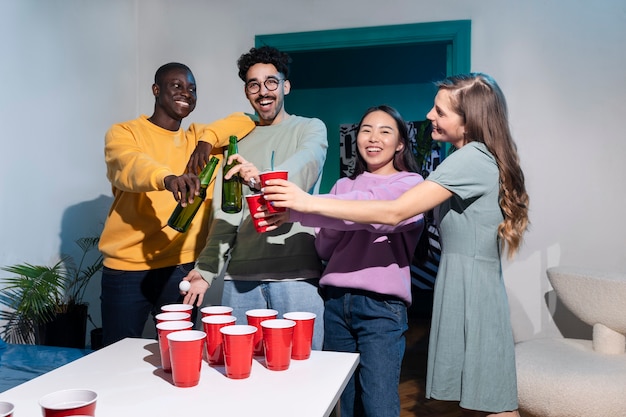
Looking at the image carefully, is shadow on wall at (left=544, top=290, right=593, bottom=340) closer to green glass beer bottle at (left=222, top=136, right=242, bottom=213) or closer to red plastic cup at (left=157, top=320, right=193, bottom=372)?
green glass beer bottle at (left=222, top=136, right=242, bottom=213)

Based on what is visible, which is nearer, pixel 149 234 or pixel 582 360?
pixel 149 234

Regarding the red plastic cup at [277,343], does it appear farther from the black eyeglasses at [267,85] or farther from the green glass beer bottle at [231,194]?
the black eyeglasses at [267,85]

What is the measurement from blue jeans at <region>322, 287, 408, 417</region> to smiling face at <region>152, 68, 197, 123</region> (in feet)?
3.14

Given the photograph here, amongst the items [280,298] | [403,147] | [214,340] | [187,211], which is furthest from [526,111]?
[214,340]

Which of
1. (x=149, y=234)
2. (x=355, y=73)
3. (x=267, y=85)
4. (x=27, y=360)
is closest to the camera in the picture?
(x=267, y=85)

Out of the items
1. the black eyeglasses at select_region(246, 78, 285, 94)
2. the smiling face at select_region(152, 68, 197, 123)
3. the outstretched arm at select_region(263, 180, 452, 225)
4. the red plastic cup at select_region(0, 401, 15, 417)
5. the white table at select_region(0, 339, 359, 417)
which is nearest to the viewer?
the red plastic cup at select_region(0, 401, 15, 417)

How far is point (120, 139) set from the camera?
199cm

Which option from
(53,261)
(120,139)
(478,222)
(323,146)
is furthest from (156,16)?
(478,222)

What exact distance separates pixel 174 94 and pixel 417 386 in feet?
8.04

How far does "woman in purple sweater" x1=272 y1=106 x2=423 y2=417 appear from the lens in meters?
1.64

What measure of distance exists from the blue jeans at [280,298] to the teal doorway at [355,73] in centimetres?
212

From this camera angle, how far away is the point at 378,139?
70.8 inches

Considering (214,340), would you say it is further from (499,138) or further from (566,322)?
(566,322)

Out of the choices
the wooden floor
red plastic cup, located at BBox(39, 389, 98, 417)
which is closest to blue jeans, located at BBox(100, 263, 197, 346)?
red plastic cup, located at BBox(39, 389, 98, 417)
